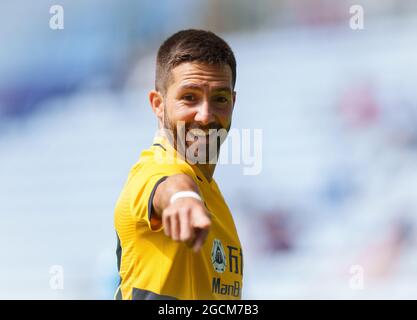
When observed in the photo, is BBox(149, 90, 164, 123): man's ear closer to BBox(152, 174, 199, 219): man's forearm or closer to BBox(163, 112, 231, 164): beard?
BBox(163, 112, 231, 164): beard

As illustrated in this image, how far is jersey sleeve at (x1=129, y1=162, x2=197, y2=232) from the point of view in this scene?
2.44 meters

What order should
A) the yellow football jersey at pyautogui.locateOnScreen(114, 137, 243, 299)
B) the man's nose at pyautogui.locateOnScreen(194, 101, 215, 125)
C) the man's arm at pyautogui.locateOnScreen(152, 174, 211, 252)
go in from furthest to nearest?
the man's nose at pyautogui.locateOnScreen(194, 101, 215, 125)
the yellow football jersey at pyautogui.locateOnScreen(114, 137, 243, 299)
the man's arm at pyautogui.locateOnScreen(152, 174, 211, 252)

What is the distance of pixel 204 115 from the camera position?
278 cm

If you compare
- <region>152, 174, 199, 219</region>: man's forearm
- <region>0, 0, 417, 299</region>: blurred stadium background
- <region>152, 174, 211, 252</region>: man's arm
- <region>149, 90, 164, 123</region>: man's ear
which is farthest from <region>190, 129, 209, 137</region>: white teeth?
<region>0, 0, 417, 299</region>: blurred stadium background

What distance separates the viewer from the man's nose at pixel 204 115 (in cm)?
279

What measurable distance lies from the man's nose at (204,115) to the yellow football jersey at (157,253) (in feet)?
0.54

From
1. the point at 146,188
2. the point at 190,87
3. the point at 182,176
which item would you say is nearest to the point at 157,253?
the point at 146,188

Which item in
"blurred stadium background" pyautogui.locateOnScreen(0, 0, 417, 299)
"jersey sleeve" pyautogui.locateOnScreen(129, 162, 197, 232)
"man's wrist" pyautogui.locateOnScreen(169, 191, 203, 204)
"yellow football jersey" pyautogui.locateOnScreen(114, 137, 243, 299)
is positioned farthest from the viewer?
"blurred stadium background" pyautogui.locateOnScreen(0, 0, 417, 299)

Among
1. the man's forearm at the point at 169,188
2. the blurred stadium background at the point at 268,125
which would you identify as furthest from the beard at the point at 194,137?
the blurred stadium background at the point at 268,125

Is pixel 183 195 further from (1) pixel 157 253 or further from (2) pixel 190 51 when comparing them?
(2) pixel 190 51

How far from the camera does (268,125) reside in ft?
26.5

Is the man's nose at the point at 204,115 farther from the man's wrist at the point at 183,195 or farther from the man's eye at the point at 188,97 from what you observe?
the man's wrist at the point at 183,195

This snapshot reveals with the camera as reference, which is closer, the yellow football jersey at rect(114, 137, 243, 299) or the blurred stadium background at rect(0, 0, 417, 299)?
the yellow football jersey at rect(114, 137, 243, 299)

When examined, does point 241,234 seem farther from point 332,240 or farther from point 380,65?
point 380,65
